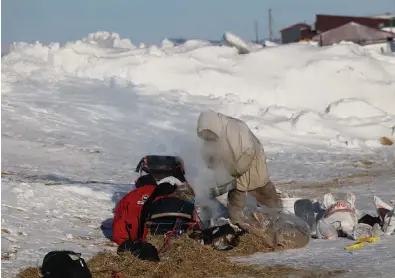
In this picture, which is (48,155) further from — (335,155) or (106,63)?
(106,63)

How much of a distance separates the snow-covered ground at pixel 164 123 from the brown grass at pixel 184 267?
0.96 feet

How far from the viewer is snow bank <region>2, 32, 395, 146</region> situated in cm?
1942

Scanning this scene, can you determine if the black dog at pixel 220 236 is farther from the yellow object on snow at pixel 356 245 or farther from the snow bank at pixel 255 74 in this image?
the snow bank at pixel 255 74

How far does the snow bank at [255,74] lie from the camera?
63.7ft

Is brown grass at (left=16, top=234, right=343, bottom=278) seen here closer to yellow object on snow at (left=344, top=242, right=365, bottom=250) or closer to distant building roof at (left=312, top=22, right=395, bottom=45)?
yellow object on snow at (left=344, top=242, right=365, bottom=250)

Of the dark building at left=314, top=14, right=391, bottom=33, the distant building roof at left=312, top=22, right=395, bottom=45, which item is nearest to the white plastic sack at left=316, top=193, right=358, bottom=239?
the distant building roof at left=312, top=22, right=395, bottom=45

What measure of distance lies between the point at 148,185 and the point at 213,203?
84 centimetres

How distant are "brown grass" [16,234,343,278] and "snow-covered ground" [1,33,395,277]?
11.6 inches

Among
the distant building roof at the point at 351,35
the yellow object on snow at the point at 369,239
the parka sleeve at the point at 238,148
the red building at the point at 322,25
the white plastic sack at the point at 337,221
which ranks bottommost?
the yellow object on snow at the point at 369,239

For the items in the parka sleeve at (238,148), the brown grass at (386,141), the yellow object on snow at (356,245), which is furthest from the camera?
the brown grass at (386,141)

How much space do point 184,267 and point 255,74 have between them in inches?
624

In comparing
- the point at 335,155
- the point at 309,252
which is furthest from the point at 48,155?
the point at 309,252

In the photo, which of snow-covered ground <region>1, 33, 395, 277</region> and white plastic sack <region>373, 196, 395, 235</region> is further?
snow-covered ground <region>1, 33, 395, 277</region>

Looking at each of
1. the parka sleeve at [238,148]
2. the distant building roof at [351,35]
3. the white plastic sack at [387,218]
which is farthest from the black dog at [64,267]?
the distant building roof at [351,35]
